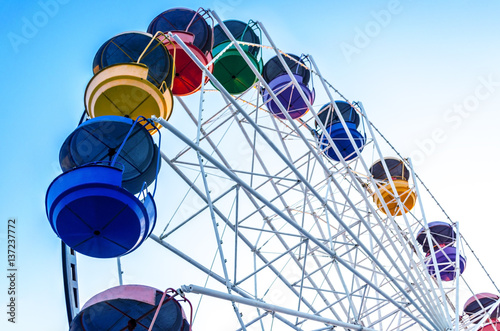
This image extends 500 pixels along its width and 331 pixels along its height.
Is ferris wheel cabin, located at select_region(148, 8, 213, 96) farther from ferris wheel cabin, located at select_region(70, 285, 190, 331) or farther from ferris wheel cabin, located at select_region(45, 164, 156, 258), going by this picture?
ferris wheel cabin, located at select_region(70, 285, 190, 331)

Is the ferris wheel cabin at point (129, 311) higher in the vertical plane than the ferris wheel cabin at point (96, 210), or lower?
lower

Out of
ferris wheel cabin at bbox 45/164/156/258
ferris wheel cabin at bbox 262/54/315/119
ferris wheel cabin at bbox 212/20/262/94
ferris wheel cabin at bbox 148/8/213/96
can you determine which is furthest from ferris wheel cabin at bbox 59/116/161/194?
ferris wheel cabin at bbox 262/54/315/119

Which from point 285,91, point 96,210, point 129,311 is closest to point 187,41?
point 285,91

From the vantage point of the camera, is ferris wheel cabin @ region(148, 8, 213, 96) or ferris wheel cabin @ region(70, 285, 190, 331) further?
ferris wheel cabin @ region(148, 8, 213, 96)

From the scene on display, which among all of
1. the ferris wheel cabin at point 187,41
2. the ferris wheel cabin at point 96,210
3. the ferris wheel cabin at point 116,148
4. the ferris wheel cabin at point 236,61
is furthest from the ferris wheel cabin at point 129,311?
the ferris wheel cabin at point 236,61

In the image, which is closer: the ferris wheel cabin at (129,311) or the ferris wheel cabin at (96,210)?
the ferris wheel cabin at (96,210)

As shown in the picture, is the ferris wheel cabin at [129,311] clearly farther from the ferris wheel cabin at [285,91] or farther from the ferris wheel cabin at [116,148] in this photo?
the ferris wheel cabin at [285,91]

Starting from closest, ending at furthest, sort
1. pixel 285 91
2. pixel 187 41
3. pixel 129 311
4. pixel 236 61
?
pixel 129 311
pixel 187 41
pixel 236 61
pixel 285 91

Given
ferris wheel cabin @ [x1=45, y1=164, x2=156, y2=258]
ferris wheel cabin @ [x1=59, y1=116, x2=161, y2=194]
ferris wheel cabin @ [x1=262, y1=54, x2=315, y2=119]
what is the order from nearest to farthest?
ferris wheel cabin @ [x1=45, y1=164, x2=156, y2=258] → ferris wheel cabin @ [x1=59, y1=116, x2=161, y2=194] → ferris wheel cabin @ [x1=262, y1=54, x2=315, y2=119]

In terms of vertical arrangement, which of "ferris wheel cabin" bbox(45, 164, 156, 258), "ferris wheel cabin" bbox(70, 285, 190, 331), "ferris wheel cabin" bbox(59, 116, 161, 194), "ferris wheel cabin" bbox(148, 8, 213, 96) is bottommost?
"ferris wheel cabin" bbox(70, 285, 190, 331)

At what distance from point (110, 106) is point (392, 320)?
8912mm

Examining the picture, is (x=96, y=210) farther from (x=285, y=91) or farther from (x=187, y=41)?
(x=285, y=91)

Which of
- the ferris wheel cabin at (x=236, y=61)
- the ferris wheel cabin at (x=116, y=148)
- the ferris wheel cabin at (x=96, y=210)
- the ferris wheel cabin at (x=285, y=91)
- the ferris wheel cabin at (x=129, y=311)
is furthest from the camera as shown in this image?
the ferris wheel cabin at (x=285, y=91)

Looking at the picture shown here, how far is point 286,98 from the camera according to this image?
13.3m
